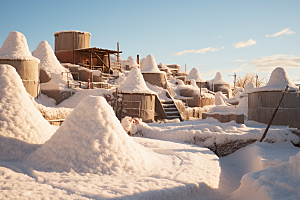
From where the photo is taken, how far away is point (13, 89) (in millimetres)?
5074

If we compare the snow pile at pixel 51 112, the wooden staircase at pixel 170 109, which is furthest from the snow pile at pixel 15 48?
the wooden staircase at pixel 170 109

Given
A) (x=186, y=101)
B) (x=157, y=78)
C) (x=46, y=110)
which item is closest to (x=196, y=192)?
(x=46, y=110)

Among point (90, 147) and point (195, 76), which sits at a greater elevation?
point (195, 76)

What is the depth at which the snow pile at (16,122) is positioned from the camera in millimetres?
4512

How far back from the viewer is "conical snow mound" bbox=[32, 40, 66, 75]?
1623 cm

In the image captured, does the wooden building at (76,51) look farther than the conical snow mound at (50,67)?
Yes

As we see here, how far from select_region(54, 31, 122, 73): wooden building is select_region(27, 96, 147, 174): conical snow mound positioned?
18.0 m

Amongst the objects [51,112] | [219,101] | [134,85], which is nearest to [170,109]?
[134,85]

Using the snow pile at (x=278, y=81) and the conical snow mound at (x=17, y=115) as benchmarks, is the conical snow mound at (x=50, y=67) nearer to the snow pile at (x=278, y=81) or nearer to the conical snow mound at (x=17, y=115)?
the conical snow mound at (x=17, y=115)

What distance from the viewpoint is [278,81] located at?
43.9 feet

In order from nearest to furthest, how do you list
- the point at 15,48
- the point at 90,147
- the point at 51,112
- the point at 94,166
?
the point at 94,166 → the point at 90,147 → the point at 51,112 → the point at 15,48

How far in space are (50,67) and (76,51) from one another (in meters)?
6.64

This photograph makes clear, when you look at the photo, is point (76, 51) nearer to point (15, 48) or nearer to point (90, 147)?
point (15, 48)

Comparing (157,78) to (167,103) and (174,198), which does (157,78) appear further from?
(174,198)
